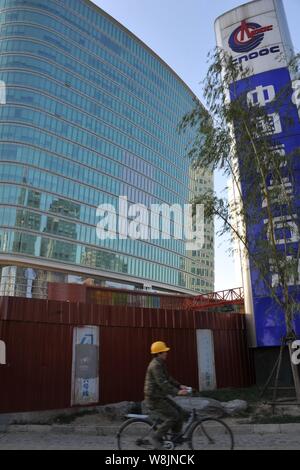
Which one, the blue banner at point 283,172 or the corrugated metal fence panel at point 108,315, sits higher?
the blue banner at point 283,172

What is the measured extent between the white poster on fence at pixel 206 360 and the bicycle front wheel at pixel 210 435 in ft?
32.0

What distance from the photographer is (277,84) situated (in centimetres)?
1850

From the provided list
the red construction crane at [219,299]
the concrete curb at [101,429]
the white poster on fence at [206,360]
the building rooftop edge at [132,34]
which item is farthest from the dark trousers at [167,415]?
the building rooftop edge at [132,34]

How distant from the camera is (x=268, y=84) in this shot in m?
18.6

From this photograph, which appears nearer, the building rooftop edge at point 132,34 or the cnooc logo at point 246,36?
the cnooc logo at point 246,36

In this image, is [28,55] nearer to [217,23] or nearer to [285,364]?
[217,23]

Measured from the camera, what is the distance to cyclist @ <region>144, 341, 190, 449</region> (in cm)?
652

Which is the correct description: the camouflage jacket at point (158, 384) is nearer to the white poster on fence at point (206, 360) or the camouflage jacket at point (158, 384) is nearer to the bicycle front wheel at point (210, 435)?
the bicycle front wheel at point (210, 435)

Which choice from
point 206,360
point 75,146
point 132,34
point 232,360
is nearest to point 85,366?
point 206,360

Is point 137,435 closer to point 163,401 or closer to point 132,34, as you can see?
point 163,401

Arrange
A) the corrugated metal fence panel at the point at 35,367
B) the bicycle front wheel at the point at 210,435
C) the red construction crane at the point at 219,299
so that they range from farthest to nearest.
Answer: the red construction crane at the point at 219,299 < the corrugated metal fence panel at the point at 35,367 < the bicycle front wheel at the point at 210,435

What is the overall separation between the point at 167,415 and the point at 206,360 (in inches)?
404

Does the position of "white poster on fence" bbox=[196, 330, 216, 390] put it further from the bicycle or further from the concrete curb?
the bicycle

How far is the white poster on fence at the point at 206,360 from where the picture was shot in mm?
16156
